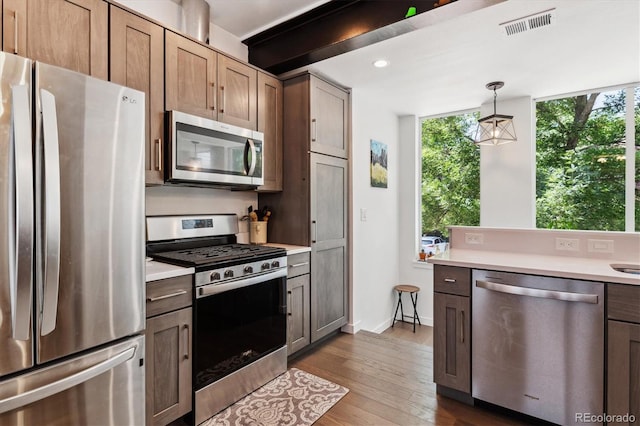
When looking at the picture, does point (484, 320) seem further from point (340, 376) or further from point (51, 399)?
point (51, 399)

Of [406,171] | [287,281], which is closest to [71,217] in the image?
[287,281]

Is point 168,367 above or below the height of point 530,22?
below

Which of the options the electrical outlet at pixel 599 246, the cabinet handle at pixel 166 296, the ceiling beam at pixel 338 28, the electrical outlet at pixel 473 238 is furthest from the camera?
the electrical outlet at pixel 473 238

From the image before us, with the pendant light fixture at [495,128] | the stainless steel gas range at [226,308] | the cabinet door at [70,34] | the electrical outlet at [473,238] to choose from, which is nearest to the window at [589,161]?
the pendant light fixture at [495,128]

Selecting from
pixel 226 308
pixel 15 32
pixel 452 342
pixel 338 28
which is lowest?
pixel 452 342

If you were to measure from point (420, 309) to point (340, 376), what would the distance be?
7.60ft

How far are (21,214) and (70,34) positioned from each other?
Result: 1.07m

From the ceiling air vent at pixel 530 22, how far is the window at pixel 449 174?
83.1 inches

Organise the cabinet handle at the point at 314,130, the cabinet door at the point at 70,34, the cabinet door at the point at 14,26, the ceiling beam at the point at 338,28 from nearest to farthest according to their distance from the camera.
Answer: the cabinet door at the point at 14,26
the cabinet door at the point at 70,34
the ceiling beam at the point at 338,28
the cabinet handle at the point at 314,130

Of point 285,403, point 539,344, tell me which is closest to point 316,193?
point 285,403

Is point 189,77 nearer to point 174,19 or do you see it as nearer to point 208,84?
point 208,84

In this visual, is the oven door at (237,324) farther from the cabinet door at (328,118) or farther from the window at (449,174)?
the window at (449,174)

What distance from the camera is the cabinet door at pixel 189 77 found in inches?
84.2

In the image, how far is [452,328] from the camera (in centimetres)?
219
